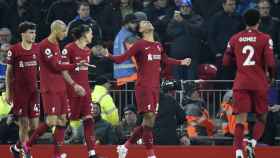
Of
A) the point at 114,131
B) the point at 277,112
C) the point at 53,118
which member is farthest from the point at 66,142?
the point at 277,112

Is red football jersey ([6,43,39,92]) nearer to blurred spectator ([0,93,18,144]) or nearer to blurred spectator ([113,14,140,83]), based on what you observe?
blurred spectator ([0,93,18,144])

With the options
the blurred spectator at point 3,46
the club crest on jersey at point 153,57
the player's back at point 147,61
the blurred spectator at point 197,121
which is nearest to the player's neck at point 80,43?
the player's back at point 147,61

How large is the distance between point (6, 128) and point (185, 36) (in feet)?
13.4

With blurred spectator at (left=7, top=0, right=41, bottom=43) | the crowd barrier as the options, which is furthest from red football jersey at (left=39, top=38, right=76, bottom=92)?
blurred spectator at (left=7, top=0, right=41, bottom=43)

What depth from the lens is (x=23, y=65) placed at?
19094mm

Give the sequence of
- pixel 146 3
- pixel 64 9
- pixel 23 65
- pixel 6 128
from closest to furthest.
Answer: pixel 23 65 → pixel 6 128 → pixel 146 3 → pixel 64 9

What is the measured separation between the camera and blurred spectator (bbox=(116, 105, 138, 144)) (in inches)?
833

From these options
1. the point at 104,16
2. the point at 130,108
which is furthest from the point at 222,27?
the point at 130,108

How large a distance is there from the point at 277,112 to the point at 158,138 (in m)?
2.37

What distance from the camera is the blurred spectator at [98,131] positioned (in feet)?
69.4

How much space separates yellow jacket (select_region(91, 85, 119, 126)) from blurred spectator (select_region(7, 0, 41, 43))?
3308 mm

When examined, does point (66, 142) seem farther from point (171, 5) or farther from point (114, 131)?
point (171, 5)

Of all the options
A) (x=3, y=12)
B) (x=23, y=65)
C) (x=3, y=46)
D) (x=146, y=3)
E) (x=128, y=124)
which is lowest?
(x=128, y=124)

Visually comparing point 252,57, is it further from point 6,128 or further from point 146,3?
point 146,3
